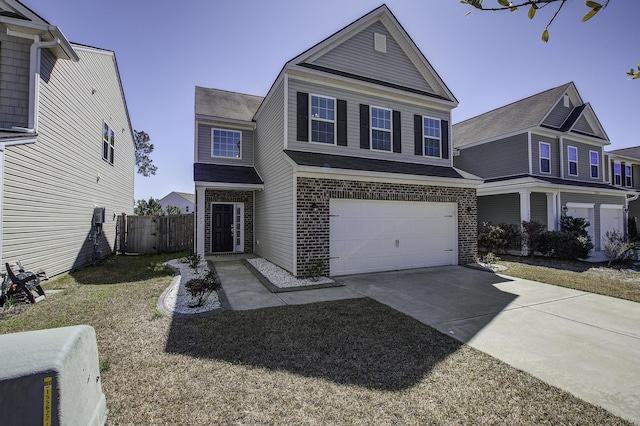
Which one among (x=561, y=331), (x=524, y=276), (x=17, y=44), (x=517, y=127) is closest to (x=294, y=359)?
(x=561, y=331)

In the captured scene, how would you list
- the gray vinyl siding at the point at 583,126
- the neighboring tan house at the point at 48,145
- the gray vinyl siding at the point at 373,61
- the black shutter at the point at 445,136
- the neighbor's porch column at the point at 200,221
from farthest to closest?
the gray vinyl siding at the point at 583,126
the black shutter at the point at 445,136
the neighbor's porch column at the point at 200,221
the gray vinyl siding at the point at 373,61
the neighboring tan house at the point at 48,145

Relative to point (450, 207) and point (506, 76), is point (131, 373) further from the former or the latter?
point (506, 76)

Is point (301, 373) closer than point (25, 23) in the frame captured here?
Yes

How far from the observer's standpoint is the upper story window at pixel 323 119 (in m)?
9.76

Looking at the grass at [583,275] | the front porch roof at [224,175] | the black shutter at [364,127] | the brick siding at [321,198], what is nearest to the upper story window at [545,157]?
the grass at [583,275]

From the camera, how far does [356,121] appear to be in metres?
10.3

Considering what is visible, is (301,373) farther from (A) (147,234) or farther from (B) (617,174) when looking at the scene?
(B) (617,174)

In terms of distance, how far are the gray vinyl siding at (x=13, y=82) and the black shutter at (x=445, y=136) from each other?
12.8m

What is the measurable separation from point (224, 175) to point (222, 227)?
2455mm

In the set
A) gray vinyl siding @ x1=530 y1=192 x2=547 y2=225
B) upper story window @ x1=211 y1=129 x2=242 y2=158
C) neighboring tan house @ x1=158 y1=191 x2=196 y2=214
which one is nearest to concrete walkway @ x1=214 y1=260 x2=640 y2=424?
upper story window @ x1=211 y1=129 x2=242 y2=158

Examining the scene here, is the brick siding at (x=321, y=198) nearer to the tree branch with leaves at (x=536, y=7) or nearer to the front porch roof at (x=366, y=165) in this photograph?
the front porch roof at (x=366, y=165)

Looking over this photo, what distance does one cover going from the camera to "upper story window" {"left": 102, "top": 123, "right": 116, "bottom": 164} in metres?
12.2

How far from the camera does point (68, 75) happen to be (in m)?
8.90

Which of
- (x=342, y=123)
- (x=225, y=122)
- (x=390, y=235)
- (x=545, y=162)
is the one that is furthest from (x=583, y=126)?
(x=225, y=122)
